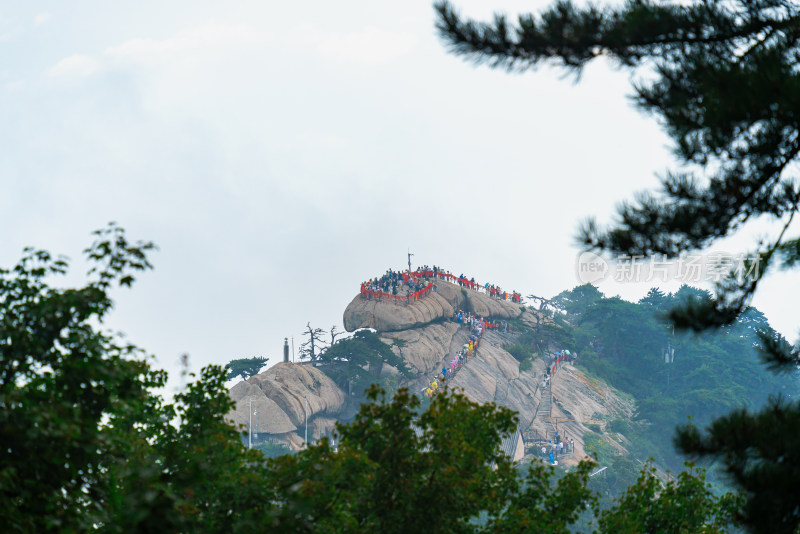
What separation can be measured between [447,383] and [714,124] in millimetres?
37413

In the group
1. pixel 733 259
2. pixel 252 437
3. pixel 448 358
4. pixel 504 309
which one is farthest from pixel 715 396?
pixel 733 259

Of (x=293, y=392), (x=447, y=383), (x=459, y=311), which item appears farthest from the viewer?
(x=459, y=311)

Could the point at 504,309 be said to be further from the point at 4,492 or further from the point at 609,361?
the point at 4,492

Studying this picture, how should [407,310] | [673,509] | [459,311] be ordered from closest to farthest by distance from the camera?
[673,509] < [407,310] < [459,311]

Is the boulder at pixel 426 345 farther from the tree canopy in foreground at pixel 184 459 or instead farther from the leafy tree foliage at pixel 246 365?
the tree canopy in foreground at pixel 184 459

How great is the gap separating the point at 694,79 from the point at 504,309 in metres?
48.1

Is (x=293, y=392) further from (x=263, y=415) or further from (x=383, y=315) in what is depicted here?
(x=383, y=315)

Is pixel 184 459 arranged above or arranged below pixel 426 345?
below

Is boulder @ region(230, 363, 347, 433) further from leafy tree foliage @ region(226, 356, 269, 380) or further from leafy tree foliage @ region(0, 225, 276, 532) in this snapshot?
leafy tree foliage @ region(0, 225, 276, 532)

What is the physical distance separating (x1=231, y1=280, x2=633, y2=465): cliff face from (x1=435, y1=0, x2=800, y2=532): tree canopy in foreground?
Answer: 33.2 meters

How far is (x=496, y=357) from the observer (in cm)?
4944

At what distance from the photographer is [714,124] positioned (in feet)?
21.5

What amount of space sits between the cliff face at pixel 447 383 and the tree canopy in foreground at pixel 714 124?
33.2 metres

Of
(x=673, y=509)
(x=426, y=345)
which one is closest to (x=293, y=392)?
(x=426, y=345)
